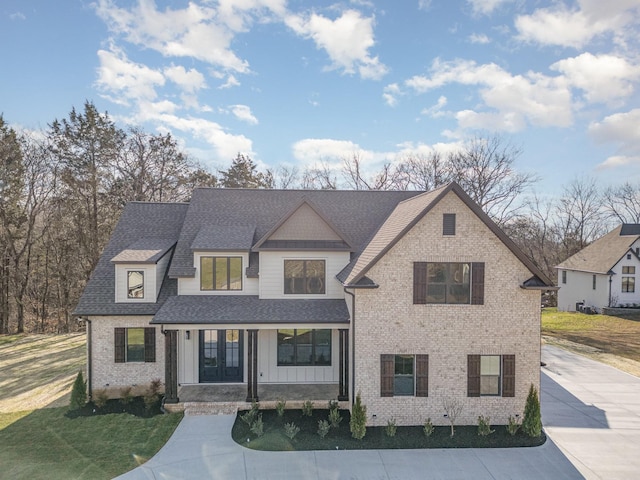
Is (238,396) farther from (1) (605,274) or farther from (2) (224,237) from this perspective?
(1) (605,274)

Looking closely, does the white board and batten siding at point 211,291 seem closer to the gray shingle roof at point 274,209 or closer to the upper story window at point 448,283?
the gray shingle roof at point 274,209

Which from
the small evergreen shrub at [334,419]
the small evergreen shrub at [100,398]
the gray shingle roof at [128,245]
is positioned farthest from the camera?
the gray shingle roof at [128,245]

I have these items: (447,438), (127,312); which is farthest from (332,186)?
(447,438)

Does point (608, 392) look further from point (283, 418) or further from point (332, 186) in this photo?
point (332, 186)

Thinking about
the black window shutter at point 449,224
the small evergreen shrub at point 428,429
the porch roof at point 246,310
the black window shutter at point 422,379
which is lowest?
the small evergreen shrub at point 428,429

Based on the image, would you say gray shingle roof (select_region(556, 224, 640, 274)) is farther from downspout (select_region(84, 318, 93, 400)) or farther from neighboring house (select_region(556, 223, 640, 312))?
downspout (select_region(84, 318, 93, 400))

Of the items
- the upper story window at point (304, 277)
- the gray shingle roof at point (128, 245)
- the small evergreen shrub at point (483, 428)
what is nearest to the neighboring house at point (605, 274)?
the small evergreen shrub at point (483, 428)

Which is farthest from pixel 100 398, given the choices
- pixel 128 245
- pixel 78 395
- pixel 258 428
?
pixel 258 428
